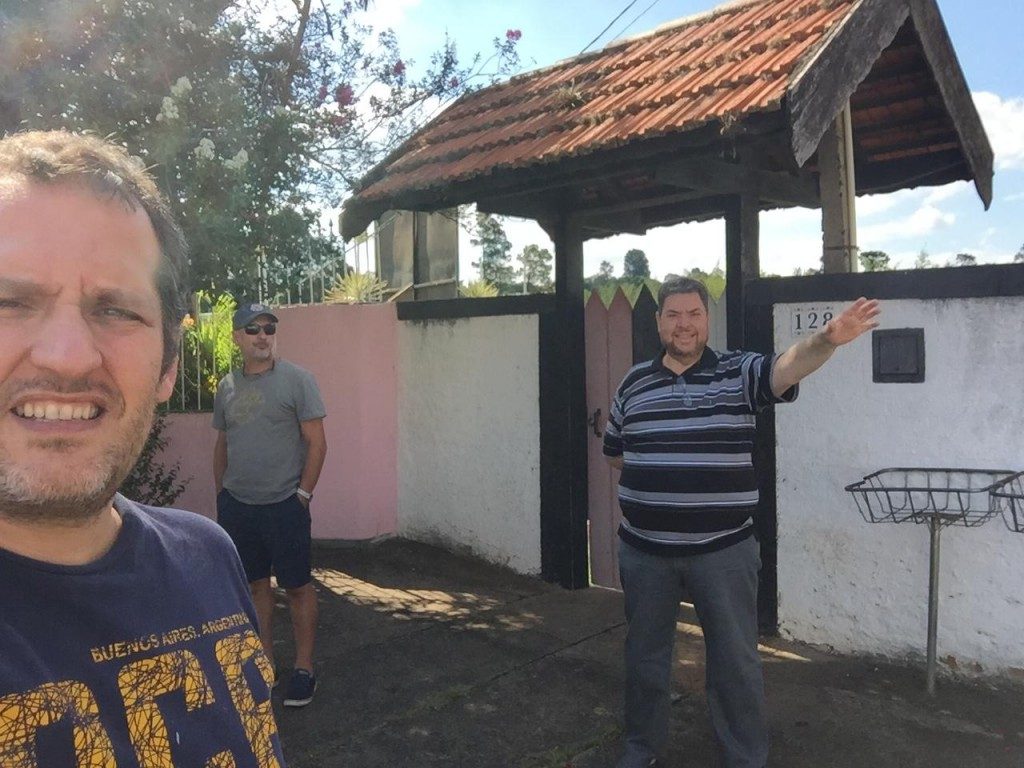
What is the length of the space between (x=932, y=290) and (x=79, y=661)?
3.90m

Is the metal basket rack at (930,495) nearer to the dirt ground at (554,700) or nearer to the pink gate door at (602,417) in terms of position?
the dirt ground at (554,700)

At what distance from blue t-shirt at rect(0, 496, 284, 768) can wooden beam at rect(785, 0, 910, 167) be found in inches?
123

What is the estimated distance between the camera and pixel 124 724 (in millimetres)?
1092

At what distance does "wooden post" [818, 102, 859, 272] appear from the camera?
4371 mm

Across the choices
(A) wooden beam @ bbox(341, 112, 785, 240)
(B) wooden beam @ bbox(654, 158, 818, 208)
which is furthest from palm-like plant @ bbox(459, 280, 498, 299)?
(B) wooden beam @ bbox(654, 158, 818, 208)

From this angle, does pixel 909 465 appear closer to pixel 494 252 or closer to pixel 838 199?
pixel 838 199

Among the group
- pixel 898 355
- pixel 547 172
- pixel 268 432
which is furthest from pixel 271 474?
Answer: pixel 898 355

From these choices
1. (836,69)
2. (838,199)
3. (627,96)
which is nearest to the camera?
(836,69)

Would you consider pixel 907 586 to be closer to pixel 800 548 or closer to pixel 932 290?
pixel 800 548

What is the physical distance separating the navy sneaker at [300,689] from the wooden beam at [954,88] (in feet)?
14.7

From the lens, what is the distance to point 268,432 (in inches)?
154

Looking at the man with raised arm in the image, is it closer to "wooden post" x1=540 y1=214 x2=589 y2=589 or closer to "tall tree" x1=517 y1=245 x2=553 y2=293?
"wooden post" x1=540 y1=214 x2=589 y2=589

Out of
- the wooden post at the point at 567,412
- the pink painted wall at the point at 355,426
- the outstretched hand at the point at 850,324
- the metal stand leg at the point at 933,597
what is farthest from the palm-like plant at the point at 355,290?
the outstretched hand at the point at 850,324

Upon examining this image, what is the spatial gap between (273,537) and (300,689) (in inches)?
28.2
